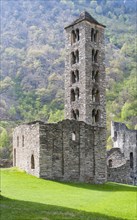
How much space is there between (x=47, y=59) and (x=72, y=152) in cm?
9561

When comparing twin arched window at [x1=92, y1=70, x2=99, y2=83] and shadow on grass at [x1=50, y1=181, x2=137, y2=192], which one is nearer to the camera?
shadow on grass at [x1=50, y1=181, x2=137, y2=192]

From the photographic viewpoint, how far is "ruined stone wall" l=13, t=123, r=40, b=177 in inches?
1280

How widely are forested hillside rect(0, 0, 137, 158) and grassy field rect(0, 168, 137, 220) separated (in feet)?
159

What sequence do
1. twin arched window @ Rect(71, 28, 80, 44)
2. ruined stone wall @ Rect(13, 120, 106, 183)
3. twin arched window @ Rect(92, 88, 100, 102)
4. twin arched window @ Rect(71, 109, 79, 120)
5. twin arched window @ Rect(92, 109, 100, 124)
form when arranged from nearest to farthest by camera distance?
ruined stone wall @ Rect(13, 120, 106, 183) → twin arched window @ Rect(92, 109, 100, 124) → twin arched window @ Rect(71, 109, 79, 120) → twin arched window @ Rect(92, 88, 100, 102) → twin arched window @ Rect(71, 28, 80, 44)

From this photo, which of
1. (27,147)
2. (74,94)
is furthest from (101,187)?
(74,94)

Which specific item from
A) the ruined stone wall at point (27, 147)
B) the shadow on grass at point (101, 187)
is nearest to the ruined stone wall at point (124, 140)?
the ruined stone wall at point (27, 147)

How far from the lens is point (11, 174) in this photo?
32.9 m

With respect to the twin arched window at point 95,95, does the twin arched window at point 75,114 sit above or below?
below

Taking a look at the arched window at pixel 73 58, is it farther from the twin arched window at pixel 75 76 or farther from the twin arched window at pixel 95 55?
the twin arched window at pixel 95 55

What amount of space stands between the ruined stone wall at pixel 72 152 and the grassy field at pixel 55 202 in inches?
64.4

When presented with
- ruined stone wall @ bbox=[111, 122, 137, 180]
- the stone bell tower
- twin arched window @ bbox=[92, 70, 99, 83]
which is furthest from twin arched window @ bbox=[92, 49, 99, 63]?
ruined stone wall @ bbox=[111, 122, 137, 180]

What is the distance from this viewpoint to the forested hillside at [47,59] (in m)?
96.9

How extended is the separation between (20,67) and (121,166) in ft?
270

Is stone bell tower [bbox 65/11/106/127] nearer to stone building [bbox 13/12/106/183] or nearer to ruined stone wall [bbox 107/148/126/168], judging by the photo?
stone building [bbox 13/12/106/183]
